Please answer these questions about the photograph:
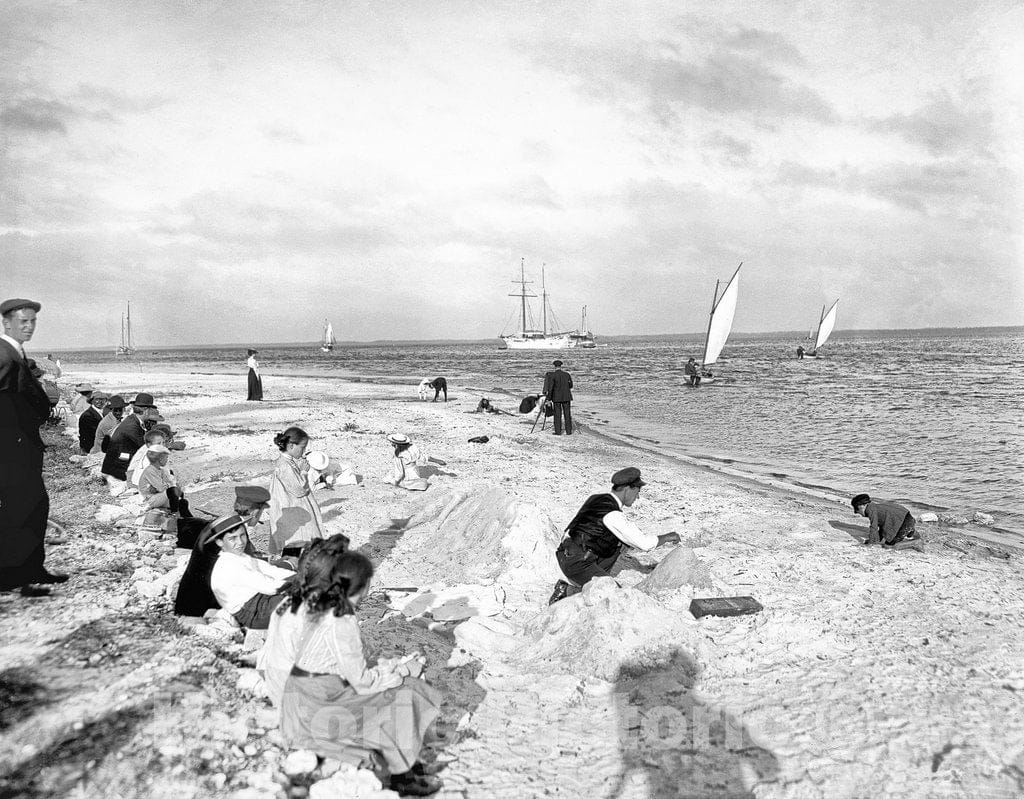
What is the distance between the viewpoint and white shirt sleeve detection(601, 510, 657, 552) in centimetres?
540

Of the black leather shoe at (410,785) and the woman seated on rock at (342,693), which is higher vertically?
the woman seated on rock at (342,693)

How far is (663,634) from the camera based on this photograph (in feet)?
→ 15.7

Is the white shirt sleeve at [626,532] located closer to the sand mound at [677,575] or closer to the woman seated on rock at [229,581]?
the sand mound at [677,575]

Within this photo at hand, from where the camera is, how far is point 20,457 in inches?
184

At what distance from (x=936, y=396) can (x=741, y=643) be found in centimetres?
2694

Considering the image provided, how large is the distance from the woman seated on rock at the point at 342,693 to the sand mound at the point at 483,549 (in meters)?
2.98

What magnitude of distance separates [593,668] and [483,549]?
2.49 m

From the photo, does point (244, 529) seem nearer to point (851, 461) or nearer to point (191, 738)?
point (191, 738)

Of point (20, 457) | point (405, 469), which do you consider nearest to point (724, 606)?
point (20, 457)

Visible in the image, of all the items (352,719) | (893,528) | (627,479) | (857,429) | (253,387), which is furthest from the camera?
(253,387)

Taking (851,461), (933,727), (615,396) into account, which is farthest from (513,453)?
(615,396)

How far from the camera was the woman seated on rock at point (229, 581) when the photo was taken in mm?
4578

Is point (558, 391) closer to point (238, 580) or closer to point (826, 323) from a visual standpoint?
point (238, 580)

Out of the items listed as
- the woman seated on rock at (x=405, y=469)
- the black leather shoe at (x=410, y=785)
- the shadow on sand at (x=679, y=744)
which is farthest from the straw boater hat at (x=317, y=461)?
the black leather shoe at (x=410, y=785)
